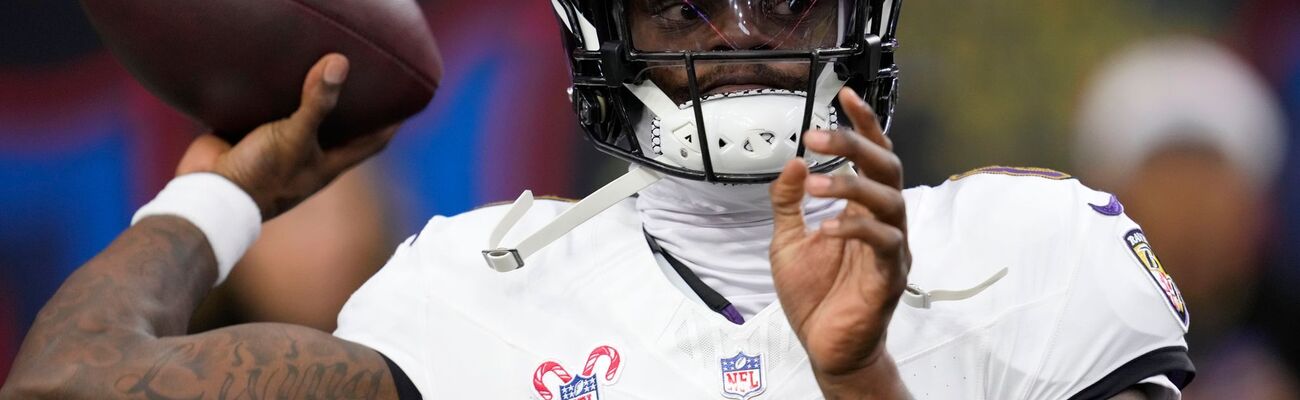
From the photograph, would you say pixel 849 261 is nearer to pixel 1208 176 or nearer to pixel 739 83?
pixel 739 83

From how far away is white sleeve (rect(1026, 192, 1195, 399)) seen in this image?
51.2 inches

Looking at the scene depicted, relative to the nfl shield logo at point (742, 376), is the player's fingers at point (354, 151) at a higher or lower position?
higher

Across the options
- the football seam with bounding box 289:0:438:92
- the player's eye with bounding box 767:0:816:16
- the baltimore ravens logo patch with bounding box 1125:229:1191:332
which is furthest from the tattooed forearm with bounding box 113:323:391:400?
the baltimore ravens logo patch with bounding box 1125:229:1191:332

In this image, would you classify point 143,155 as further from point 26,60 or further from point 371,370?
point 371,370

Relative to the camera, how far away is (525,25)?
79.2 inches

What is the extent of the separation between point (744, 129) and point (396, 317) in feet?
1.46

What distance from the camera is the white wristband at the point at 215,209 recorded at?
1.41 m

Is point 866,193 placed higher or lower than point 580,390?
higher

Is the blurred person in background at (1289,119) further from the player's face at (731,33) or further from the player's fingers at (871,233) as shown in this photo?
the player's fingers at (871,233)

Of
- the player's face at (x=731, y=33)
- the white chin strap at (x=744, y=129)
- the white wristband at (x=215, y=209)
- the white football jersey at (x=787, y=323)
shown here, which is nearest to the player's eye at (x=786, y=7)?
the player's face at (x=731, y=33)

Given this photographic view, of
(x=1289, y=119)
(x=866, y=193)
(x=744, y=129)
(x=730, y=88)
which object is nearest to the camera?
(x=866, y=193)

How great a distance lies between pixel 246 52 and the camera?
54.9 inches

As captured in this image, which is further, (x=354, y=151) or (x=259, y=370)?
(x=354, y=151)

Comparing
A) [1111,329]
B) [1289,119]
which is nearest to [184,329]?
[1111,329]
